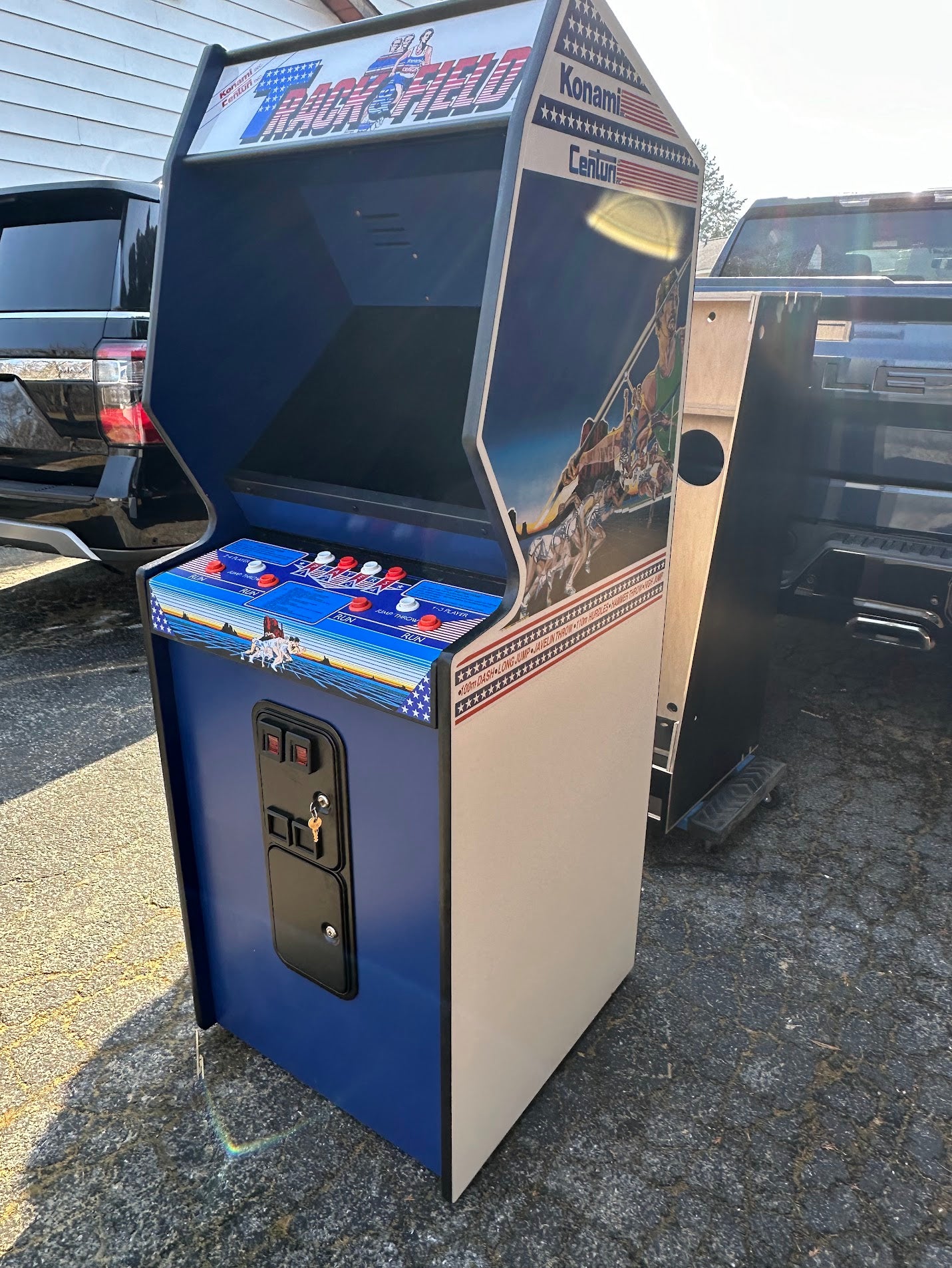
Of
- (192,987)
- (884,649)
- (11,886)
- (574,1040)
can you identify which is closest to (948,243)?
(884,649)

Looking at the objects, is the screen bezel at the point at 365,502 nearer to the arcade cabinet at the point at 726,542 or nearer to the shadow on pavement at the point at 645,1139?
the arcade cabinet at the point at 726,542

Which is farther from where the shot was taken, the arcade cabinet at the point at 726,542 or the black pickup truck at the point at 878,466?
the black pickup truck at the point at 878,466

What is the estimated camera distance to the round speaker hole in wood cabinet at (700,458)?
2.24 metres

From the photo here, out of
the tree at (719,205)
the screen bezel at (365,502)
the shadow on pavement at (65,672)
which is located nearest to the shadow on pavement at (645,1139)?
the screen bezel at (365,502)

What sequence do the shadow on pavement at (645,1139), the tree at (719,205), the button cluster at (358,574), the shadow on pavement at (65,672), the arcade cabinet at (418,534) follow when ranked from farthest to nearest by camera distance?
the tree at (719,205) < the shadow on pavement at (65,672) < the shadow on pavement at (645,1139) < the button cluster at (358,574) < the arcade cabinet at (418,534)

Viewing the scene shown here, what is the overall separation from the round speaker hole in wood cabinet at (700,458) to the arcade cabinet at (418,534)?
55 centimetres

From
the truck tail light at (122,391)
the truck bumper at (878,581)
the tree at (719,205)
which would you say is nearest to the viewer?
the truck bumper at (878,581)

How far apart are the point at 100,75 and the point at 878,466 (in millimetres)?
6107

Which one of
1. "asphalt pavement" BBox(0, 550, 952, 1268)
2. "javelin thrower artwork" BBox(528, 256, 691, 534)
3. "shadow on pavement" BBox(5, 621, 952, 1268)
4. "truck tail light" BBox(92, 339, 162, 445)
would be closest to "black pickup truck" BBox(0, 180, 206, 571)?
"truck tail light" BBox(92, 339, 162, 445)

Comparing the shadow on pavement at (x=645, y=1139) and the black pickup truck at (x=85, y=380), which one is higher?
the black pickup truck at (x=85, y=380)

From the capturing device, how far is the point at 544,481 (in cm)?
132

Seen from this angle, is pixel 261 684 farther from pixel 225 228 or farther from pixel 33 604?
pixel 33 604

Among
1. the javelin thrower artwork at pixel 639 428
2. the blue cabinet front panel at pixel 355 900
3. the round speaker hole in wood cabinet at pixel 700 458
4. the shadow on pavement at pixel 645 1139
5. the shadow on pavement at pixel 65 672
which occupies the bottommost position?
the shadow on pavement at pixel 645 1139

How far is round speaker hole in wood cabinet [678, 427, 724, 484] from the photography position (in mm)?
2238
